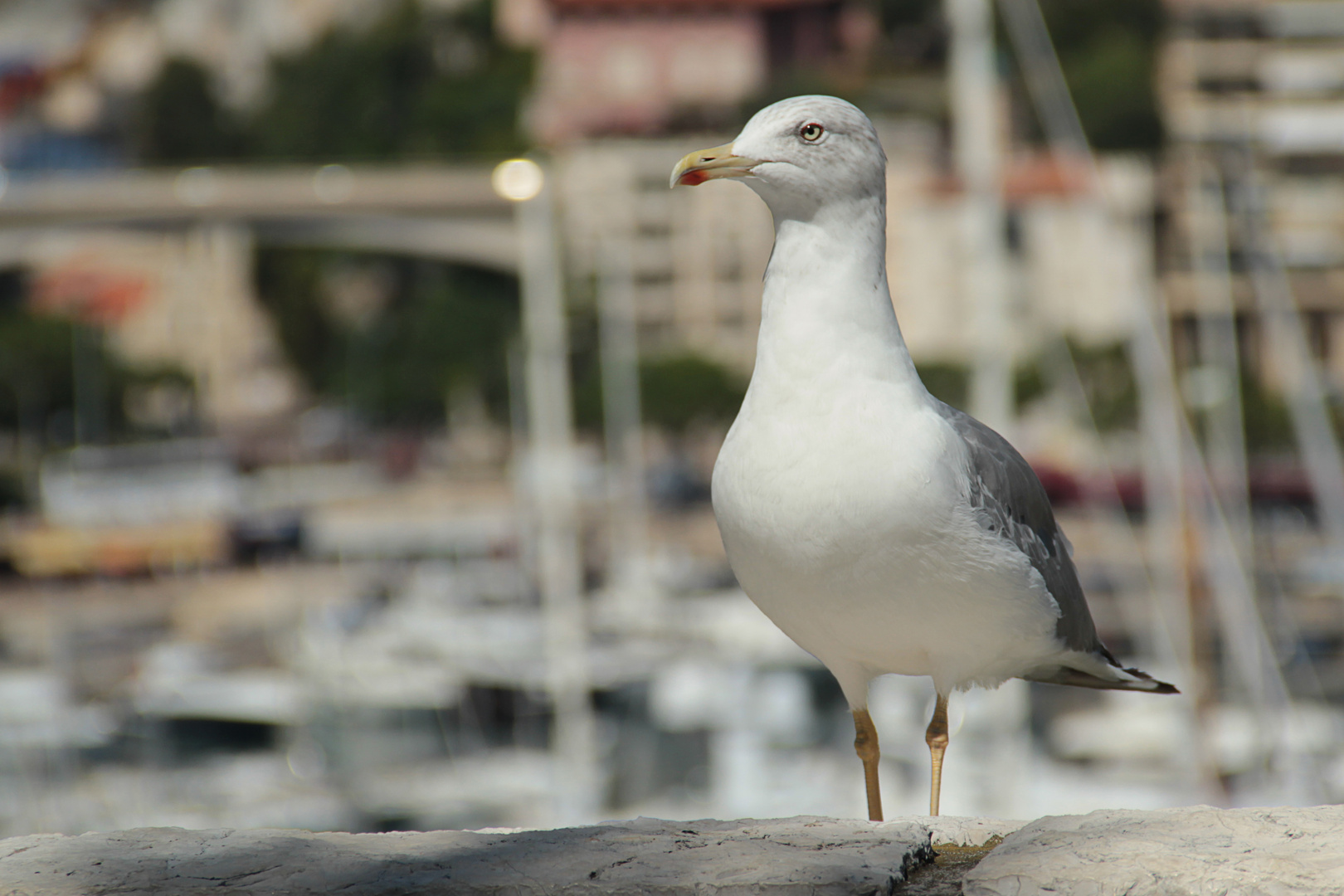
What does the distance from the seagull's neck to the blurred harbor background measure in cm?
152

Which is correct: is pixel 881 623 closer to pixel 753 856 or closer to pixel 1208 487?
pixel 753 856

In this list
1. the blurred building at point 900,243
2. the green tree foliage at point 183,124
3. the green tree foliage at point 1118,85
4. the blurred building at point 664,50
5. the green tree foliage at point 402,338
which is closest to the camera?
the blurred building at point 900,243

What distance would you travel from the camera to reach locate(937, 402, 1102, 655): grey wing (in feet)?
9.45

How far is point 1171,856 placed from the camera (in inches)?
91.7

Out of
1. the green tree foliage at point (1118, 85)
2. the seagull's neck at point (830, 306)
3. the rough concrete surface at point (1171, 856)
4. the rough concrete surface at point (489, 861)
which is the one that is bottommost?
the rough concrete surface at point (1171, 856)

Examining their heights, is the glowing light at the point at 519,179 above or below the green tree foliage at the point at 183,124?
below

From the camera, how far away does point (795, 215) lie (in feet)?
9.32

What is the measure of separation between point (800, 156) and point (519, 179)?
1227cm

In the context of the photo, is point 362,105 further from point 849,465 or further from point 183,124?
point 849,465

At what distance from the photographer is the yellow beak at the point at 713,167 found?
2736mm

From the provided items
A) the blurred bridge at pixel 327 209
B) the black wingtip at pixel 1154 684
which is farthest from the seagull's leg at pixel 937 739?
the blurred bridge at pixel 327 209

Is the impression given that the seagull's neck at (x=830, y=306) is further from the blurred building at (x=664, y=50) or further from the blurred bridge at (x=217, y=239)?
the blurred building at (x=664, y=50)

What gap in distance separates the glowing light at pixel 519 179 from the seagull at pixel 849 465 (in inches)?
478

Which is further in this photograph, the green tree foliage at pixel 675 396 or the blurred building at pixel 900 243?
the blurred building at pixel 900 243
